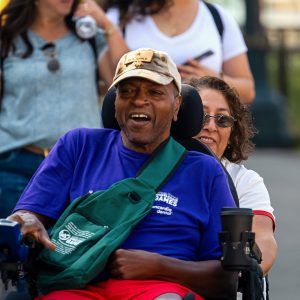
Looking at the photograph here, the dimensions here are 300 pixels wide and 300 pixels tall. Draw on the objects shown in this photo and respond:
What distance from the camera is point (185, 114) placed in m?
5.69

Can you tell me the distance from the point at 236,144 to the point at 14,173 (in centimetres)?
129

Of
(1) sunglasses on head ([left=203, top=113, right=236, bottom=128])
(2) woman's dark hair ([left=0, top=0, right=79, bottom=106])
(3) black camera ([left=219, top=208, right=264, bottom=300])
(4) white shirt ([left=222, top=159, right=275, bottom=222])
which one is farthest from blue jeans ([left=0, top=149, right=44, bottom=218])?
(3) black camera ([left=219, top=208, right=264, bottom=300])

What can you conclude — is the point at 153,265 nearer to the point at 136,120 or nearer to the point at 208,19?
the point at 136,120

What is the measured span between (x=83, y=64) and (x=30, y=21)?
378 mm

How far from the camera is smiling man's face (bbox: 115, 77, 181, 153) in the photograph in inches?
213

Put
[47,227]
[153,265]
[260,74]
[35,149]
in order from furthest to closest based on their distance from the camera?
[260,74] < [35,149] < [47,227] < [153,265]

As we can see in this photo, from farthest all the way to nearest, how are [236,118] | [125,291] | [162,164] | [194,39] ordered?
[194,39], [236,118], [162,164], [125,291]

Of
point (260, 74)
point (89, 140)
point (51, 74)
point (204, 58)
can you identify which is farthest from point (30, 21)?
point (260, 74)

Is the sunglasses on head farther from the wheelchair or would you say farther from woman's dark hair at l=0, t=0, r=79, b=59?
woman's dark hair at l=0, t=0, r=79, b=59

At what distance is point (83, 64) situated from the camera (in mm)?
7023

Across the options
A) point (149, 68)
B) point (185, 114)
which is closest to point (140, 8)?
point (185, 114)

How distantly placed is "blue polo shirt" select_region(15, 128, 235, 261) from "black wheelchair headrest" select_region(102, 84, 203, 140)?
12 cm

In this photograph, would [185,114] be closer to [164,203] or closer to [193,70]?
[164,203]

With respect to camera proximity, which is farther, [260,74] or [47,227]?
[260,74]
